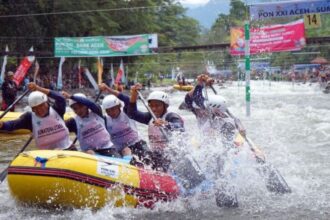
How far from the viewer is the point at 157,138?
21.3 feet

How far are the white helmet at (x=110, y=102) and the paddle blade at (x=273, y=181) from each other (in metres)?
2.08

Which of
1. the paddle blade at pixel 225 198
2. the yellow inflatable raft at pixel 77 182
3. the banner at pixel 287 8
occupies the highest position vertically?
the banner at pixel 287 8

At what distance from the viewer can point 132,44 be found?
88.0 ft

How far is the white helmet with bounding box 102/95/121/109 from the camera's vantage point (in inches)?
275

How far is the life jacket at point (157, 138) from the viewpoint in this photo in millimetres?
6438

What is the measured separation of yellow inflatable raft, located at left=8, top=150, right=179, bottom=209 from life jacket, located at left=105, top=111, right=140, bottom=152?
4.49 ft

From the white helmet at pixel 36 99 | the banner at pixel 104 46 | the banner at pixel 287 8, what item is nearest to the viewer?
the white helmet at pixel 36 99

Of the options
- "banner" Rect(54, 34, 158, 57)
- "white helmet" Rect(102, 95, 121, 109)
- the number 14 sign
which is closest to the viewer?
"white helmet" Rect(102, 95, 121, 109)

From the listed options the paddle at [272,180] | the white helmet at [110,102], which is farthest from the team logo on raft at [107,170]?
the paddle at [272,180]

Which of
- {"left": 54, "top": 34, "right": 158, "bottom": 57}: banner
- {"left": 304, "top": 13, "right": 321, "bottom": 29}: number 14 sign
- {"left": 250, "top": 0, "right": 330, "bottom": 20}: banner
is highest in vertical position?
{"left": 250, "top": 0, "right": 330, "bottom": 20}: banner

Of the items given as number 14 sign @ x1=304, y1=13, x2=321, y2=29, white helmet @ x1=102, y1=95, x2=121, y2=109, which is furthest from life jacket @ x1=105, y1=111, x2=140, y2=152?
number 14 sign @ x1=304, y1=13, x2=321, y2=29

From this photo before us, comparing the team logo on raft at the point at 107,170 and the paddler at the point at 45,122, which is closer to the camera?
the team logo on raft at the point at 107,170

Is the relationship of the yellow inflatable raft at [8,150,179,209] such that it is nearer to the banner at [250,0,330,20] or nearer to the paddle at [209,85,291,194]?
the paddle at [209,85,291,194]

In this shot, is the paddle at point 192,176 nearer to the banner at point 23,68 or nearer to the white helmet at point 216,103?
the white helmet at point 216,103
